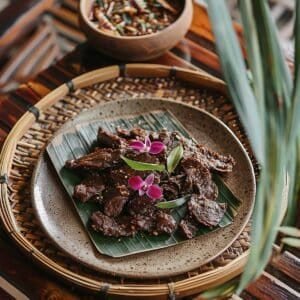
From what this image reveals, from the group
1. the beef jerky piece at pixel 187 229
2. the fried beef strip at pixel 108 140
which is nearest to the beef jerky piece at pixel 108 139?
the fried beef strip at pixel 108 140

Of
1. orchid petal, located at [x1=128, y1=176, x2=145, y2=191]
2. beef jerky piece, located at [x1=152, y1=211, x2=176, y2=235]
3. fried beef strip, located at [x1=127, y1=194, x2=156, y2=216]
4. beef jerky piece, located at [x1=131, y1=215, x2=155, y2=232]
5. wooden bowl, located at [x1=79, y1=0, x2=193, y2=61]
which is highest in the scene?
wooden bowl, located at [x1=79, y1=0, x2=193, y2=61]

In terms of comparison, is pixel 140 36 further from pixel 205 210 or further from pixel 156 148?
pixel 205 210

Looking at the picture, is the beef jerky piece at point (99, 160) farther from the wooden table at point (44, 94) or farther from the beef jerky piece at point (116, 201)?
the wooden table at point (44, 94)

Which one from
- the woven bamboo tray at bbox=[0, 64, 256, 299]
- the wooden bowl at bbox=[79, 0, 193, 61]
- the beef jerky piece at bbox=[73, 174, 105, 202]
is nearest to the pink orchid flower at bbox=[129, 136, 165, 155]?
the beef jerky piece at bbox=[73, 174, 105, 202]

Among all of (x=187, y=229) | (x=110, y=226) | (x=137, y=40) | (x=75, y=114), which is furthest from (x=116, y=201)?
(x=137, y=40)

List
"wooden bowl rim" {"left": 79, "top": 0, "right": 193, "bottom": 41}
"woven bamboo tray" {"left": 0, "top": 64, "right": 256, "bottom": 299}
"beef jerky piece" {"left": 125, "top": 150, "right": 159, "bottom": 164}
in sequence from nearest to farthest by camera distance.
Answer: "woven bamboo tray" {"left": 0, "top": 64, "right": 256, "bottom": 299}, "beef jerky piece" {"left": 125, "top": 150, "right": 159, "bottom": 164}, "wooden bowl rim" {"left": 79, "top": 0, "right": 193, "bottom": 41}

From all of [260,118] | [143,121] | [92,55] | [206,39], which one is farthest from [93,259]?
[206,39]

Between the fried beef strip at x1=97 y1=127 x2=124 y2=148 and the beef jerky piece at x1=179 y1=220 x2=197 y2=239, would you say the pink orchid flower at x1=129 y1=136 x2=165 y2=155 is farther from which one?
the beef jerky piece at x1=179 y1=220 x2=197 y2=239

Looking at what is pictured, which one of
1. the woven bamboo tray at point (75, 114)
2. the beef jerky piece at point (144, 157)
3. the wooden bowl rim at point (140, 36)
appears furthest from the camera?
the wooden bowl rim at point (140, 36)
